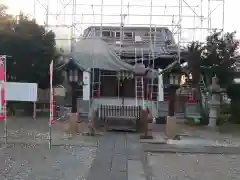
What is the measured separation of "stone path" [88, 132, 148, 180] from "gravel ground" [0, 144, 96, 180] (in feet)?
0.80

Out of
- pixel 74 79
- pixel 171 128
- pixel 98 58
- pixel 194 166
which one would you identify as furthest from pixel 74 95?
pixel 194 166

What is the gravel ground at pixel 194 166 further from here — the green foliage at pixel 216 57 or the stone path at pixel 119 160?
the green foliage at pixel 216 57

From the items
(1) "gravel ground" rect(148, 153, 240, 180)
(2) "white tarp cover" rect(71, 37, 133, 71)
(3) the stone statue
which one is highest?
(2) "white tarp cover" rect(71, 37, 133, 71)

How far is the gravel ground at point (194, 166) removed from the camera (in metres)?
7.88

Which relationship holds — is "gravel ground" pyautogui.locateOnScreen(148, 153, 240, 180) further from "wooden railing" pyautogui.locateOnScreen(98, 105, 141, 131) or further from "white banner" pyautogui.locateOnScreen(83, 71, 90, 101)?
"white banner" pyautogui.locateOnScreen(83, 71, 90, 101)

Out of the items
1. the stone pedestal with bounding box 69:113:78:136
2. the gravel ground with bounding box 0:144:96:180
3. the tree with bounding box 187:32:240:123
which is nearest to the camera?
the gravel ground with bounding box 0:144:96:180

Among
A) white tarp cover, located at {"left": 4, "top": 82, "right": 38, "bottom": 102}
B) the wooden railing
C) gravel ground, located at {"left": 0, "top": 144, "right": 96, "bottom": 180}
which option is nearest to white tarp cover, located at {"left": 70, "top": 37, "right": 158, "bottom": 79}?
the wooden railing

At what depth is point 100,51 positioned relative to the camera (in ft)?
58.6

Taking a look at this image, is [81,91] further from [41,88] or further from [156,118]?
[156,118]

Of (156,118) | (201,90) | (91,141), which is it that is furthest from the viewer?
(201,90)

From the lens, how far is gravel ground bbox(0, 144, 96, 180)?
7.62 meters

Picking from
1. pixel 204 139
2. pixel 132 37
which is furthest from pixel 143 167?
pixel 132 37

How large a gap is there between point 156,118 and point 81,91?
15.5 feet

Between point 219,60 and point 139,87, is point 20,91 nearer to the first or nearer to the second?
point 139,87
